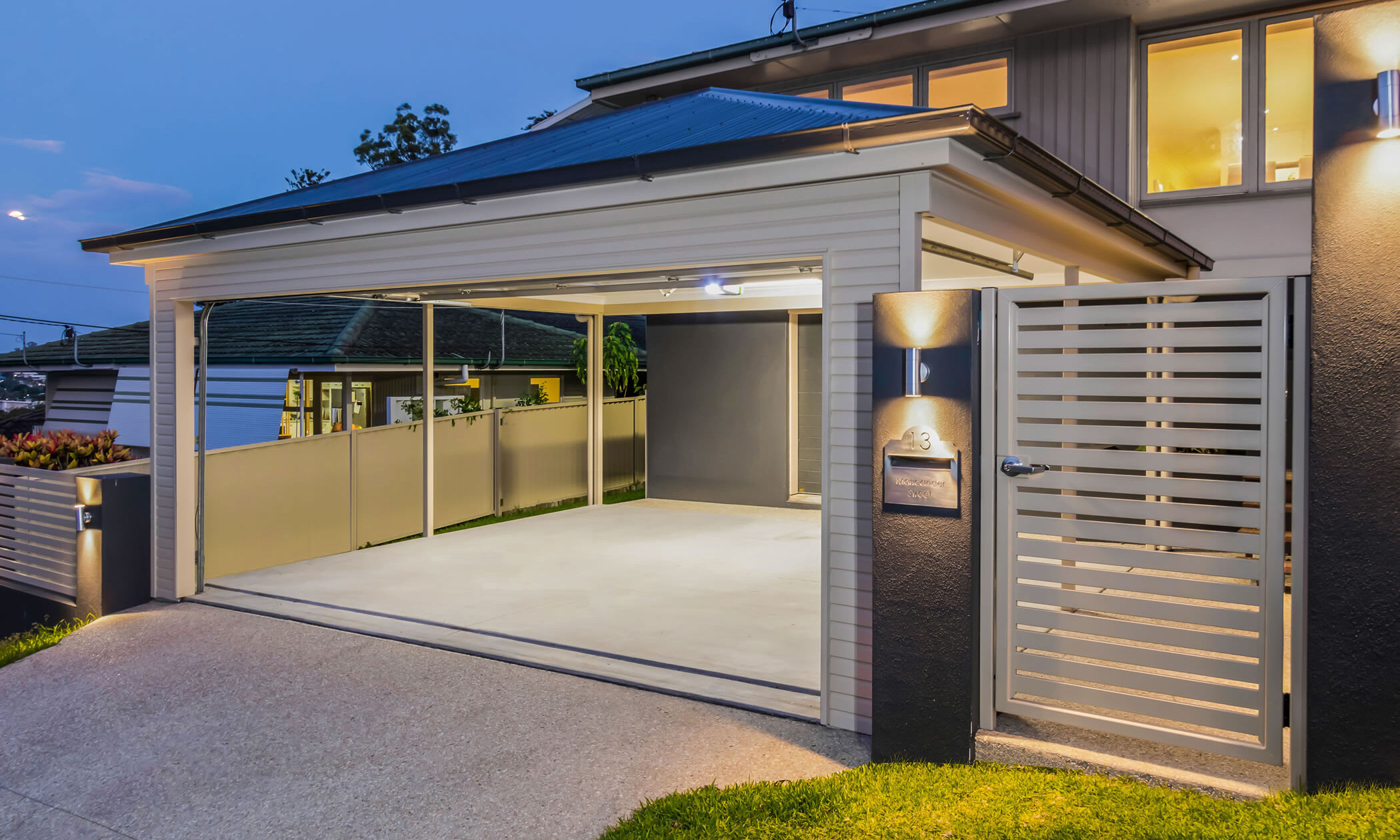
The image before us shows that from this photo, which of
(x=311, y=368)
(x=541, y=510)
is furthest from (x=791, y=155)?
(x=311, y=368)

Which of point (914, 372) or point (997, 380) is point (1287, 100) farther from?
point (914, 372)

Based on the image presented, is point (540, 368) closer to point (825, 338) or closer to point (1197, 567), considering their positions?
point (825, 338)

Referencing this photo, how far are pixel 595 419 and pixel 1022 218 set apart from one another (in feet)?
26.6

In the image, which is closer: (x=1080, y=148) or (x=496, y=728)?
(x=496, y=728)

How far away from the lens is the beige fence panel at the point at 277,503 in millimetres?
7918

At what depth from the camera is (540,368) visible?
55.2 ft

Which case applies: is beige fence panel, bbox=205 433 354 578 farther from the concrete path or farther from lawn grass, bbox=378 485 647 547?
the concrete path

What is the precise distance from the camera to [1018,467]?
391 centimetres

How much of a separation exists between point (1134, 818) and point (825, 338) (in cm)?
234

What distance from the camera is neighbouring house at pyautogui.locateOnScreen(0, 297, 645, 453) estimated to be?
13273 millimetres

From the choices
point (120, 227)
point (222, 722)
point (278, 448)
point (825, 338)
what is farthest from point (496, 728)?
point (120, 227)

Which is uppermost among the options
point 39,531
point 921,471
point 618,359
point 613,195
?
point 613,195

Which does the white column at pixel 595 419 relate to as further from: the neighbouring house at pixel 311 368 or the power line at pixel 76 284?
the power line at pixel 76 284

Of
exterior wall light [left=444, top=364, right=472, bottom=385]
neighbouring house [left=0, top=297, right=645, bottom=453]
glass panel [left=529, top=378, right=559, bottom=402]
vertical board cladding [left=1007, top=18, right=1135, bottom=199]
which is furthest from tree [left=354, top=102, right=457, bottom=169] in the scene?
vertical board cladding [left=1007, top=18, right=1135, bottom=199]
